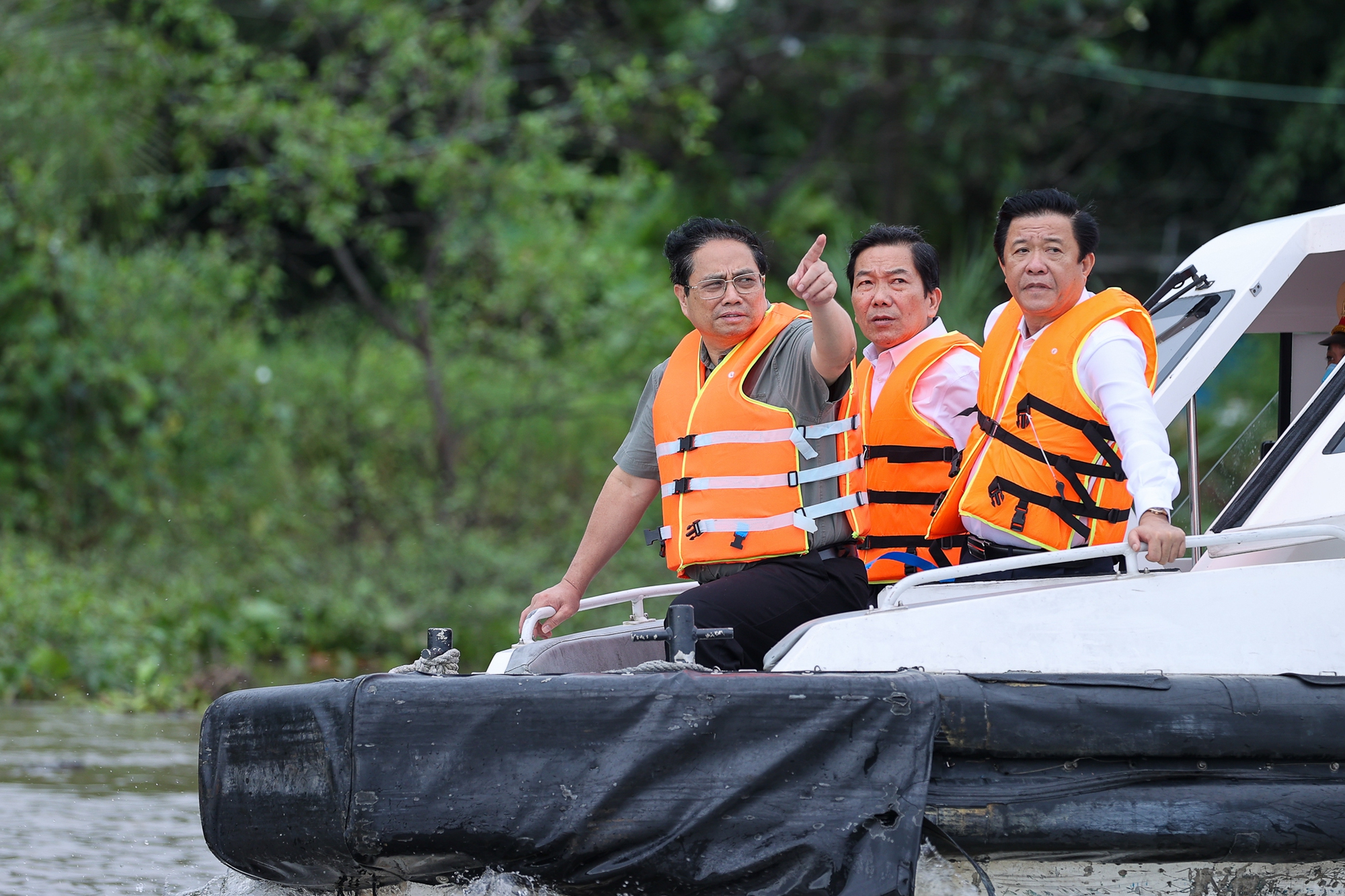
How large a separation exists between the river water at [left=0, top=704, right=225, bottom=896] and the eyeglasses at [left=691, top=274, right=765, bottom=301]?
8.23ft

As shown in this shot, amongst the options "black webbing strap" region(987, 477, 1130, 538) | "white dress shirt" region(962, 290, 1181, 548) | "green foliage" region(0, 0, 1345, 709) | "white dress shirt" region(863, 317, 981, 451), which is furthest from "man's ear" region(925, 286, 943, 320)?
"green foliage" region(0, 0, 1345, 709)

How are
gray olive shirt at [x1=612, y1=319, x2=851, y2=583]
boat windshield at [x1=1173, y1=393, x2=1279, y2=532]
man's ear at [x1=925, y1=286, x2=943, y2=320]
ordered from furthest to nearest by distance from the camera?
boat windshield at [x1=1173, y1=393, x2=1279, y2=532] < man's ear at [x1=925, y1=286, x2=943, y2=320] < gray olive shirt at [x1=612, y1=319, x2=851, y2=583]

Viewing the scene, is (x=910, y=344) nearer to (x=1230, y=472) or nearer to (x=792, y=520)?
(x=792, y=520)

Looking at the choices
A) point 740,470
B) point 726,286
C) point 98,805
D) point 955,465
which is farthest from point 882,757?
point 98,805

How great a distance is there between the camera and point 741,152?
1839 centimetres

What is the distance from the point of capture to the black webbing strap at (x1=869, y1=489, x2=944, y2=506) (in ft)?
14.0

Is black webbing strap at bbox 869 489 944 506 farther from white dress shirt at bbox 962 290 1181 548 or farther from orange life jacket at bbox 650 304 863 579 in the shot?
orange life jacket at bbox 650 304 863 579

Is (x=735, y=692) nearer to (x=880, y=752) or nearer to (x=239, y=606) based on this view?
(x=880, y=752)

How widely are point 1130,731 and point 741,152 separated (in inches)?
618

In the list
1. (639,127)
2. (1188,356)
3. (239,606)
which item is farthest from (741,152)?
(1188,356)

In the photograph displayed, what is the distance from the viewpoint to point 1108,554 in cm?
334

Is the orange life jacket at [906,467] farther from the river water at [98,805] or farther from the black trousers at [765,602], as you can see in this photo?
the river water at [98,805]

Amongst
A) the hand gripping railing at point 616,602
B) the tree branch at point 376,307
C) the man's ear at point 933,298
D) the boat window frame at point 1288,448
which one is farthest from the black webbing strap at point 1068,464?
the tree branch at point 376,307

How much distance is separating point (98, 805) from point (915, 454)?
3758mm
